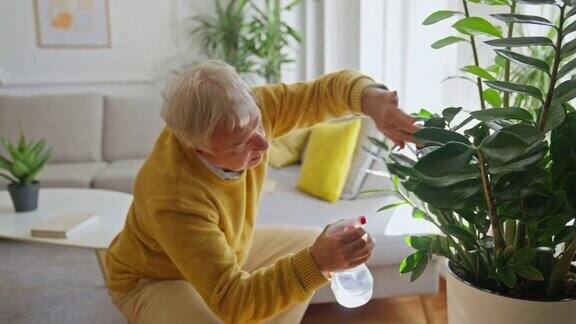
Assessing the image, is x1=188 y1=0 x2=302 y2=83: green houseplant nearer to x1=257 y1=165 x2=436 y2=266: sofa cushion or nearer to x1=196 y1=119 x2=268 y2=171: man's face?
x1=257 y1=165 x2=436 y2=266: sofa cushion

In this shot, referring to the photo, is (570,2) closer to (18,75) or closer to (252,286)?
(252,286)

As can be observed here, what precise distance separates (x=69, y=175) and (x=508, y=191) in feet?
9.59

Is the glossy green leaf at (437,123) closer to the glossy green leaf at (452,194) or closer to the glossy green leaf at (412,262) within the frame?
the glossy green leaf at (452,194)

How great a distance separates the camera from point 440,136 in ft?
2.41

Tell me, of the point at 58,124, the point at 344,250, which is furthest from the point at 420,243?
the point at 58,124

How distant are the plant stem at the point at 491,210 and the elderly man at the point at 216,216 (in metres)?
0.24

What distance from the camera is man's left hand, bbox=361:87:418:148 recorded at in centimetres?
109

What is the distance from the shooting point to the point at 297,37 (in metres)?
3.94

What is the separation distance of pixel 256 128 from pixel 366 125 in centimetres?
145

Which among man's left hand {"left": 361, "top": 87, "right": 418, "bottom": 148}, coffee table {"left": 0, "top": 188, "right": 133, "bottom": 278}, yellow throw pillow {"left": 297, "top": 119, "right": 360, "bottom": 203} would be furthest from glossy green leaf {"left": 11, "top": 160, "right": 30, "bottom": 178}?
man's left hand {"left": 361, "top": 87, "right": 418, "bottom": 148}

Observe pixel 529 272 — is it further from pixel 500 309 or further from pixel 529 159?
pixel 529 159

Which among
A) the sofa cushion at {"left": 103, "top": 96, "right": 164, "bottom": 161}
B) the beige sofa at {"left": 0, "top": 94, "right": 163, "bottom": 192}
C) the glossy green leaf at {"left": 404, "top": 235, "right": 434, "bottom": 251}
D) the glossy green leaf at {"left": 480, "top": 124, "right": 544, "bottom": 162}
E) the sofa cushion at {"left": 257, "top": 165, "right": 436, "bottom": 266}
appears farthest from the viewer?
the sofa cushion at {"left": 103, "top": 96, "right": 164, "bottom": 161}

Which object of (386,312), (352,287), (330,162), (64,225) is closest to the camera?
(352,287)

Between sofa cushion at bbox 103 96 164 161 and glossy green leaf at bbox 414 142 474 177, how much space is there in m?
3.24
